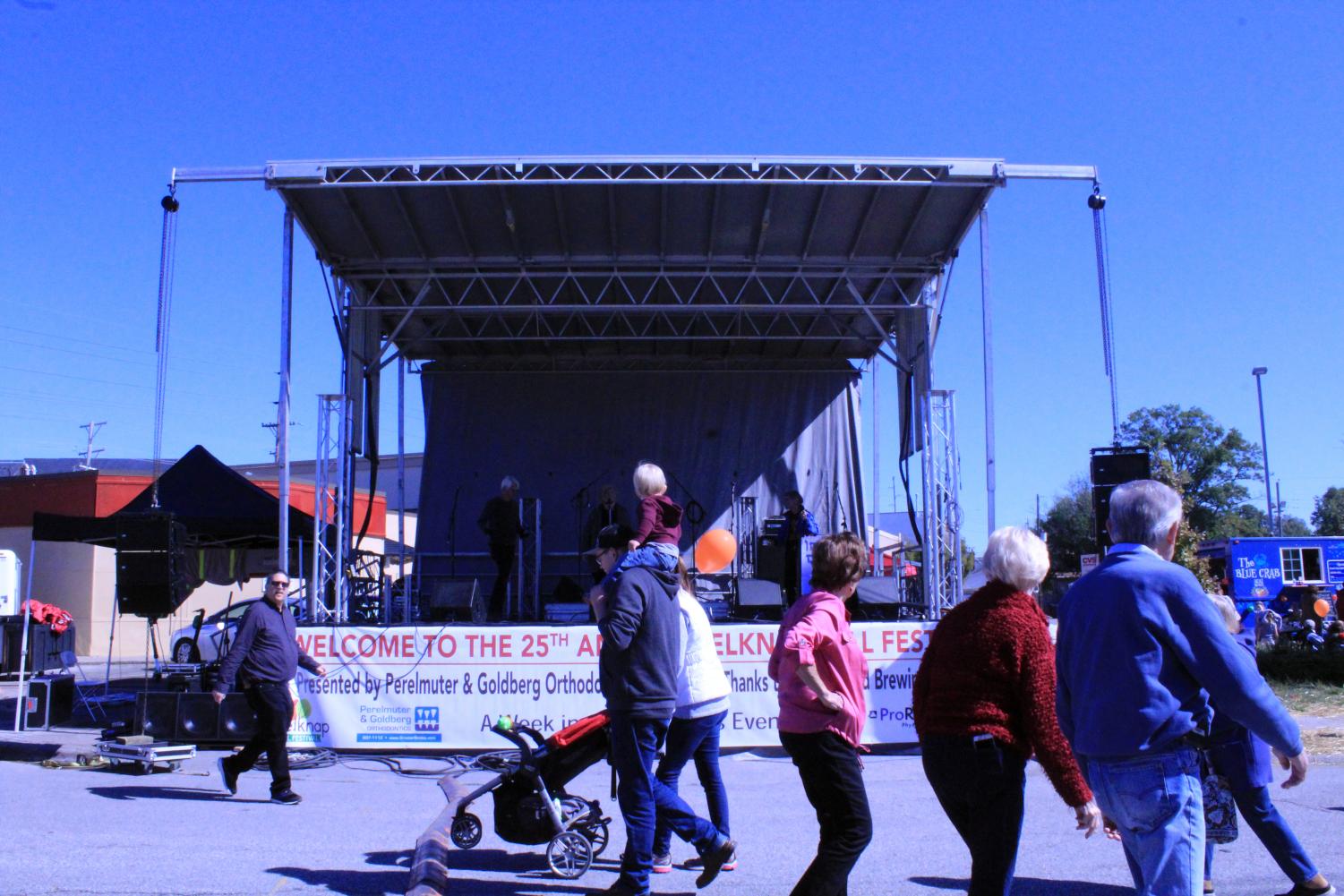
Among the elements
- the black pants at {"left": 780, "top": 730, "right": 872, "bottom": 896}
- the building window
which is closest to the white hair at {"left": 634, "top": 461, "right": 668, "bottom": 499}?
the black pants at {"left": 780, "top": 730, "right": 872, "bottom": 896}

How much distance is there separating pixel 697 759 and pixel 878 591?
300 inches

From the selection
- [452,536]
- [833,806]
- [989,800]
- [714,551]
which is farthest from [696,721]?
[452,536]

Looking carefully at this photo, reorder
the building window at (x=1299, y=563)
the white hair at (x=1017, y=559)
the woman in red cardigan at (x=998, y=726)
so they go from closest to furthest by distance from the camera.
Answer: the woman in red cardigan at (x=998, y=726) < the white hair at (x=1017, y=559) < the building window at (x=1299, y=563)

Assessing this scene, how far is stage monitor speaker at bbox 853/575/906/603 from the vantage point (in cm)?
1255

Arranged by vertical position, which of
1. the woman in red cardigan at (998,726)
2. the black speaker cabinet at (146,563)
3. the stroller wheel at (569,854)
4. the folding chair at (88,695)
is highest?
the black speaker cabinet at (146,563)

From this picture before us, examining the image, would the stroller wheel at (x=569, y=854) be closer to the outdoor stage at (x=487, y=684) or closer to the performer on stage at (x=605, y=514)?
the outdoor stage at (x=487, y=684)

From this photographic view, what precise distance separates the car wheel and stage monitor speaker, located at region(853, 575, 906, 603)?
8.36 metres

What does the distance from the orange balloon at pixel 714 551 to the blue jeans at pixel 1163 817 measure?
11.2 m

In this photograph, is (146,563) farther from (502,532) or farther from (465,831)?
(465,831)

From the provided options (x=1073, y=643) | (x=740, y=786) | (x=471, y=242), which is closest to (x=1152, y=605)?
(x=1073, y=643)

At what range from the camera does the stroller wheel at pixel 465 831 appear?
5938 millimetres

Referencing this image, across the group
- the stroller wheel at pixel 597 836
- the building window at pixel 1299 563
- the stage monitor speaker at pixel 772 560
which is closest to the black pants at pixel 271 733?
the stroller wheel at pixel 597 836

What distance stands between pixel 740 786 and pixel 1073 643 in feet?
19.0

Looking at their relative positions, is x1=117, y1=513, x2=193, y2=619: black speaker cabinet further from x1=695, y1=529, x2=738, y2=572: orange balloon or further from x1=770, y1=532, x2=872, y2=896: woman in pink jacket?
x1=770, y1=532, x2=872, y2=896: woman in pink jacket
